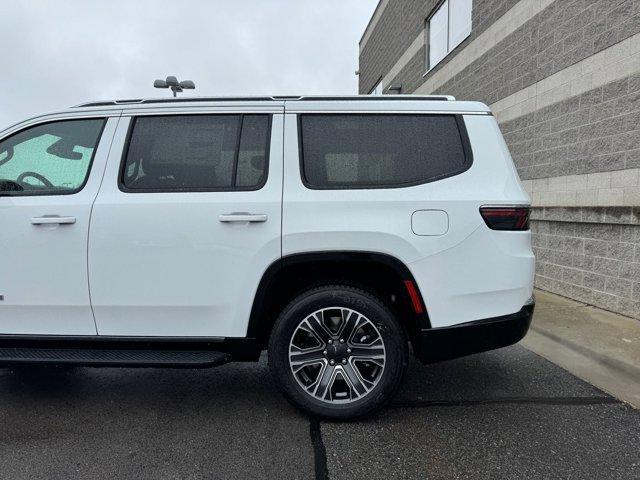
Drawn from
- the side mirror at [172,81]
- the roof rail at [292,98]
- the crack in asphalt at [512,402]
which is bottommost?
the crack in asphalt at [512,402]

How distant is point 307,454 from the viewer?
2551 mm

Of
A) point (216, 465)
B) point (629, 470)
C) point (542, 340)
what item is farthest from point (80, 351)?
point (542, 340)

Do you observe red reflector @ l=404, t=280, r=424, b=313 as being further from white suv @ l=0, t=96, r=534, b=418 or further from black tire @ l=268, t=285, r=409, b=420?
black tire @ l=268, t=285, r=409, b=420

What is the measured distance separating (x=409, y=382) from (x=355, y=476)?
134 centimetres

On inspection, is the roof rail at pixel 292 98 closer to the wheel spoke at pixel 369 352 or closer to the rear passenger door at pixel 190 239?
the rear passenger door at pixel 190 239

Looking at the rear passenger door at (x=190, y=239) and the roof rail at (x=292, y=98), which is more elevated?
the roof rail at (x=292, y=98)

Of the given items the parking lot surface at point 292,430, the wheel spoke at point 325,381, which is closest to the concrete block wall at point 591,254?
the parking lot surface at point 292,430

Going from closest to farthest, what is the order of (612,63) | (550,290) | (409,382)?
1. (409,382)
2. (612,63)
3. (550,290)

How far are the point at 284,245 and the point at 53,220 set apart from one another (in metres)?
1.47

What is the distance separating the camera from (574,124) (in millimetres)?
6172

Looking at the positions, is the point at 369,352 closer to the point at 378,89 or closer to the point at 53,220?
the point at 53,220

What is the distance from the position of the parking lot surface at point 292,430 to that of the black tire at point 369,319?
0.43ft

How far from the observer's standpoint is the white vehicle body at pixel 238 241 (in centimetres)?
275

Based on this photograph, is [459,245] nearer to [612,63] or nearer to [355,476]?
[355,476]
